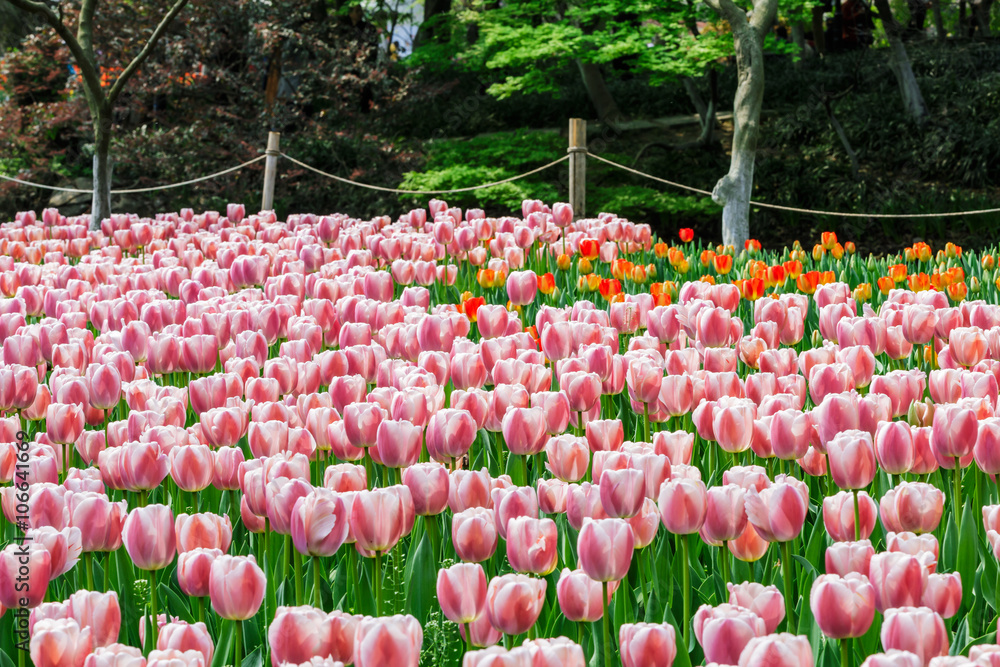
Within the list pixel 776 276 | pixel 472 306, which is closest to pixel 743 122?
pixel 776 276

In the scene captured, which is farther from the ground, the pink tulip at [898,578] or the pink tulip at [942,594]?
the pink tulip at [898,578]

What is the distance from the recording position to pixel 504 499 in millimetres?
1669

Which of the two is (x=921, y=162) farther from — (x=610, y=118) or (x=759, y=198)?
(x=610, y=118)

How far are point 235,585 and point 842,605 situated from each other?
2.80 ft

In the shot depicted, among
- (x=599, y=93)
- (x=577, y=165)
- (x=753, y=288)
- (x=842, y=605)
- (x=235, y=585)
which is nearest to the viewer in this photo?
(x=842, y=605)

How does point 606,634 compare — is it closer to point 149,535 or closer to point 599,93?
point 149,535

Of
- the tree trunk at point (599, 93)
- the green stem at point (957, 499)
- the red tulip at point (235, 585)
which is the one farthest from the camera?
the tree trunk at point (599, 93)

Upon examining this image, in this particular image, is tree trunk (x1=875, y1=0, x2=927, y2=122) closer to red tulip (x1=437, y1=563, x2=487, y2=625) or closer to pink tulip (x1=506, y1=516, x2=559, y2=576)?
pink tulip (x1=506, y1=516, x2=559, y2=576)

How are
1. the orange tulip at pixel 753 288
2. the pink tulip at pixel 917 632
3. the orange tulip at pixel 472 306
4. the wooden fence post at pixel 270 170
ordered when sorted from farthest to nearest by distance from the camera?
the wooden fence post at pixel 270 170 < the orange tulip at pixel 753 288 < the orange tulip at pixel 472 306 < the pink tulip at pixel 917 632

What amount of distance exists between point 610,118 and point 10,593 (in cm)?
Answer: 1684

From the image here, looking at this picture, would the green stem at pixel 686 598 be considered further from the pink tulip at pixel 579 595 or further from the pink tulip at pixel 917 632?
the pink tulip at pixel 917 632

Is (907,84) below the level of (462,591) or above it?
above

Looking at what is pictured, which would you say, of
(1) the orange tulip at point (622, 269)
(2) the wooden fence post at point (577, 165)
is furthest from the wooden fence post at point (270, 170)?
(1) the orange tulip at point (622, 269)

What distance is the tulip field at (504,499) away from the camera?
135cm
